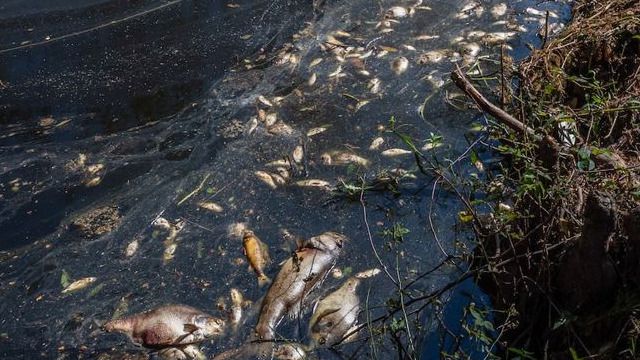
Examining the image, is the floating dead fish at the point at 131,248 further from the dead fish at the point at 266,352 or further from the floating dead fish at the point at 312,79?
the floating dead fish at the point at 312,79

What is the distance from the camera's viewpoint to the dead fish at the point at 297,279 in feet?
9.93

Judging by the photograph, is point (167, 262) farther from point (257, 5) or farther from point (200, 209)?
point (257, 5)

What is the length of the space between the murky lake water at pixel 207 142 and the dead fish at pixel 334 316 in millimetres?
61

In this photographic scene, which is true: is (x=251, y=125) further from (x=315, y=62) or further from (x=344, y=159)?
(x=315, y=62)

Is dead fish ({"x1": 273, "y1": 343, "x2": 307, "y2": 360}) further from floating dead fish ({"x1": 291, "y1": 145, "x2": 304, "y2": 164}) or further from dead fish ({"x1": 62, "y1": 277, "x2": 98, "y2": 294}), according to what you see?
floating dead fish ({"x1": 291, "y1": 145, "x2": 304, "y2": 164})

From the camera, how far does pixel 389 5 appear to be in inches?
213

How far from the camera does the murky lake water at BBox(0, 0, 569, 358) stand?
Result: 10.6 ft

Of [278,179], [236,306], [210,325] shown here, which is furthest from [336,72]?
[210,325]

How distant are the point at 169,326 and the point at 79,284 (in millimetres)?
601

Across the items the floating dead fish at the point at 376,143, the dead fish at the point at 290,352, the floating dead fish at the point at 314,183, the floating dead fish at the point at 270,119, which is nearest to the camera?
the dead fish at the point at 290,352

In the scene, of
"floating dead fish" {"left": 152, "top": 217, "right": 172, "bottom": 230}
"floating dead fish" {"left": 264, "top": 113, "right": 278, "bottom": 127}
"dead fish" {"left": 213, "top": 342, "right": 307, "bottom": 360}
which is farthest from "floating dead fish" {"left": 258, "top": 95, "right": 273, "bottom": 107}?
"dead fish" {"left": 213, "top": 342, "right": 307, "bottom": 360}

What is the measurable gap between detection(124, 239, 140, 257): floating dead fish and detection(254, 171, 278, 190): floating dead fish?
29.9 inches

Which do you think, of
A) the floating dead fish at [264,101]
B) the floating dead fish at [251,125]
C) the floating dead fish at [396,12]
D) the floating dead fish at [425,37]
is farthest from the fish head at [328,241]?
the floating dead fish at [396,12]

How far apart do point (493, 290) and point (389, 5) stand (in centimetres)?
308
